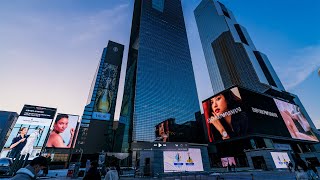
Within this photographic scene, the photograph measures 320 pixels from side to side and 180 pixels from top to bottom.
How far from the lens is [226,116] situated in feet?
167

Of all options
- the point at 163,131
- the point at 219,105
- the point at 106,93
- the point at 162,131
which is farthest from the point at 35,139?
the point at 219,105

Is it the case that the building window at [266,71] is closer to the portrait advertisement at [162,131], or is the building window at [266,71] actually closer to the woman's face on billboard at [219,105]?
the woman's face on billboard at [219,105]

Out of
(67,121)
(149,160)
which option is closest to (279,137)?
(149,160)

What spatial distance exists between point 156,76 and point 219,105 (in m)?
38.9

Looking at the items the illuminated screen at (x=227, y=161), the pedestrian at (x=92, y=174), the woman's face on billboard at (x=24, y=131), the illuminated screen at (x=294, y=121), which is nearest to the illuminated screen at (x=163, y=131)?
the illuminated screen at (x=227, y=161)

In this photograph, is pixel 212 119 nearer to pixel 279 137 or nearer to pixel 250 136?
pixel 250 136

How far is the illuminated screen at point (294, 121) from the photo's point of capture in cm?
5619

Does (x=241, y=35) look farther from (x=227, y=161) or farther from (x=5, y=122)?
(x=5, y=122)

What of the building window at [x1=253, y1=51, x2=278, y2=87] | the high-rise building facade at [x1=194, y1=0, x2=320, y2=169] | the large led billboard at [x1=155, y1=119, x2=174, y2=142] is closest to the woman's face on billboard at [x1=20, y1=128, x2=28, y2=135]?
the large led billboard at [x1=155, y1=119, x2=174, y2=142]

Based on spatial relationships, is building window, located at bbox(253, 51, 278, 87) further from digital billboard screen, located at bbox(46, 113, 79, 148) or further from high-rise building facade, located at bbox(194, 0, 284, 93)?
digital billboard screen, located at bbox(46, 113, 79, 148)

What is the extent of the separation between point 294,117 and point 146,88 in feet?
206

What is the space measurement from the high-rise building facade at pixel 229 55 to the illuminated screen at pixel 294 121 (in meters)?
25.2

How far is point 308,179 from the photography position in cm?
723

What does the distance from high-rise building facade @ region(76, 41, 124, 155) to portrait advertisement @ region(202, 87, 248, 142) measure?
166ft
